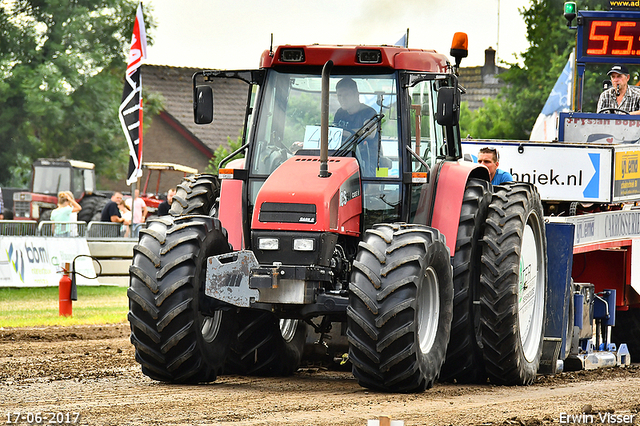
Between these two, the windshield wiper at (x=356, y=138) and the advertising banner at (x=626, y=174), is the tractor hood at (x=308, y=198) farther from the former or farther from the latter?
the advertising banner at (x=626, y=174)

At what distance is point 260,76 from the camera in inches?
332

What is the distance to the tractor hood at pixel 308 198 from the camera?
7.44m

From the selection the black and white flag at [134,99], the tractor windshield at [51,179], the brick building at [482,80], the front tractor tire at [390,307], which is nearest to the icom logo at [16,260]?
the black and white flag at [134,99]

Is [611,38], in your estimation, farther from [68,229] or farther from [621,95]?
[68,229]

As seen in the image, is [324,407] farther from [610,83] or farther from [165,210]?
[165,210]

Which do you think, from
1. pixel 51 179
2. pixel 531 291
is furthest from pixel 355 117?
pixel 51 179

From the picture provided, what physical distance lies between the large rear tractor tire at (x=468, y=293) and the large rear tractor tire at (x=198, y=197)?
89.7 inches

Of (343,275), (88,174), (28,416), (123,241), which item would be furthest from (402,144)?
(88,174)

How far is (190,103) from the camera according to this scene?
176 ft

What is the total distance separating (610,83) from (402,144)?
7675mm

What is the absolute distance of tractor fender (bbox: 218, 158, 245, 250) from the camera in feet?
27.1

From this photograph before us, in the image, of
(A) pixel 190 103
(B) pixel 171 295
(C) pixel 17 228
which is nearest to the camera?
(B) pixel 171 295

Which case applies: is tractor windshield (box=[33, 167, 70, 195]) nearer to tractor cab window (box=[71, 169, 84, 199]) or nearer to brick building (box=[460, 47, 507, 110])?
tractor cab window (box=[71, 169, 84, 199])

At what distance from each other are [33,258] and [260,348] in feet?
37.3
